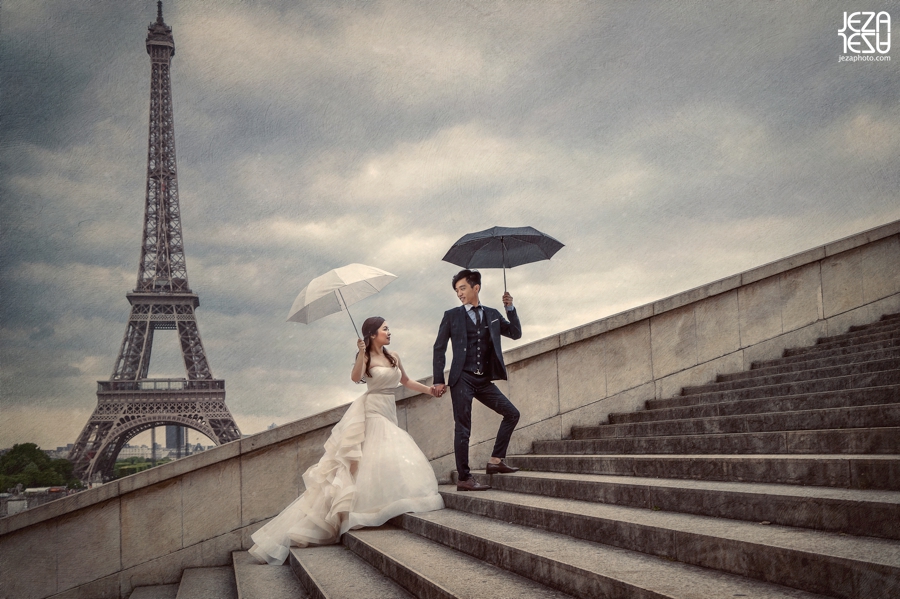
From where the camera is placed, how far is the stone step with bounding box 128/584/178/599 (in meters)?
6.01

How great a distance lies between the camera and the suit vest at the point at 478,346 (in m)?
5.80

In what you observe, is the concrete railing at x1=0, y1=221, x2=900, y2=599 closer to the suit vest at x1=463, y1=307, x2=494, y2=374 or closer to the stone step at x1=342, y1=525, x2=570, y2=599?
the suit vest at x1=463, y1=307, x2=494, y2=374

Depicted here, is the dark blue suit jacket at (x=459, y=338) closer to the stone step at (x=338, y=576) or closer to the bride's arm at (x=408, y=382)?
the bride's arm at (x=408, y=382)

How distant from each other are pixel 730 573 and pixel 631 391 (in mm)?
5286

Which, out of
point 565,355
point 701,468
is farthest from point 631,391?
point 701,468

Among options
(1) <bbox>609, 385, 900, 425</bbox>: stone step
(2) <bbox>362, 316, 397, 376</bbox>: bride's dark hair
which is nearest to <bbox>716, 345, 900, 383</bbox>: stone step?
(1) <bbox>609, 385, 900, 425</bbox>: stone step

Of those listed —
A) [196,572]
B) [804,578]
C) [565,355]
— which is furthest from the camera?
[565,355]

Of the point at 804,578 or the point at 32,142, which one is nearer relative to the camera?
the point at 804,578

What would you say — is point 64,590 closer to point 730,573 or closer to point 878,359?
point 730,573

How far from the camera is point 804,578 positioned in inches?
95.5

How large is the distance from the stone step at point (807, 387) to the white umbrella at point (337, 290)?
3.27 meters

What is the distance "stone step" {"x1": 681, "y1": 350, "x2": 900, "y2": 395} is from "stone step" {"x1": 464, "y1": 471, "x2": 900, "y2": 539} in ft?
7.43

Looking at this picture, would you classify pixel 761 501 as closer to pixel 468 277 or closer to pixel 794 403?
pixel 794 403

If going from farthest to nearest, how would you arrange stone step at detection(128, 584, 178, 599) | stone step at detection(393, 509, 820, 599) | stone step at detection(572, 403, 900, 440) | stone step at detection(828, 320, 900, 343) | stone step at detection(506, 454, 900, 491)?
stone step at detection(828, 320, 900, 343), stone step at detection(128, 584, 178, 599), stone step at detection(572, 403, 900, 440), stone step at detection(506, 454, 900, 491), stone step at detection(393, 509, 820, 599)
